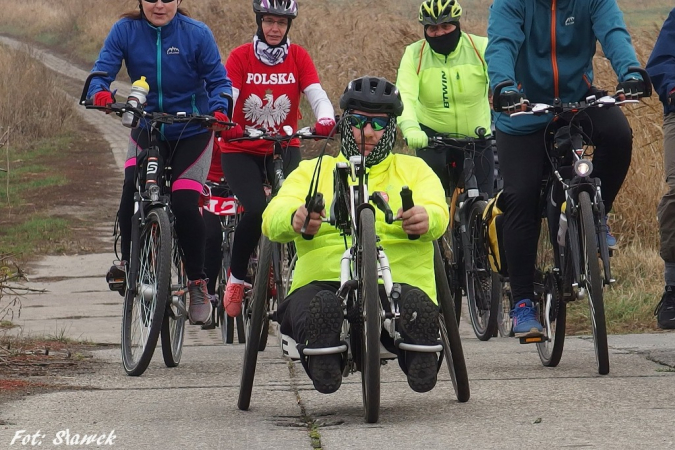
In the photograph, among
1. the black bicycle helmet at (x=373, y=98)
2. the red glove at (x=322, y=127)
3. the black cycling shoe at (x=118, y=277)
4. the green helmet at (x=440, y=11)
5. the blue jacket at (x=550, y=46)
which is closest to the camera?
the black bicycle helmet at (x=373, y=98)

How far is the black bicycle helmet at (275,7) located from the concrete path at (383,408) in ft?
6.75

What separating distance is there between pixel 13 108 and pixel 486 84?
60.4ft

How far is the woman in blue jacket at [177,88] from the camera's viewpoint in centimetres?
766

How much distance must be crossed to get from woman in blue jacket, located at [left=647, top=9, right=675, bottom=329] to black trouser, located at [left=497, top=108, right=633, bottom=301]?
11.9 inches

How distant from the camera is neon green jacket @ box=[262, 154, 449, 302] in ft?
18.2

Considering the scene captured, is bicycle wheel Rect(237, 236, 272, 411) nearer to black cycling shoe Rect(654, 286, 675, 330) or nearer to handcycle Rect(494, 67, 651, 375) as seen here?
handcycle Rect(494, 67, 651, 375)

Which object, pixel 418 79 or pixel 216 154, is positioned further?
pixel 216 154

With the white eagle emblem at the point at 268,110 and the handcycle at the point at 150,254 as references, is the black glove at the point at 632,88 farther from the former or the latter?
the white eagle emblem at the point at 268,110

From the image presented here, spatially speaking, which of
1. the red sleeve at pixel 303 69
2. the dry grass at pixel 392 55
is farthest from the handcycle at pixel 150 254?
the dry grass at pixel 392 55

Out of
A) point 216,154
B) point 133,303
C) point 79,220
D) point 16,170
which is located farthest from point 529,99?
point 16,170

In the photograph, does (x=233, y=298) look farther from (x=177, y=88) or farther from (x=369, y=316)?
(x=369, y=316)

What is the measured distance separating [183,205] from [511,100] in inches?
78.4

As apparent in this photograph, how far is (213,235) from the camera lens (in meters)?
9.20

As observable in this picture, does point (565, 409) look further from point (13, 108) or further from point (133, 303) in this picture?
point (13, 108)
